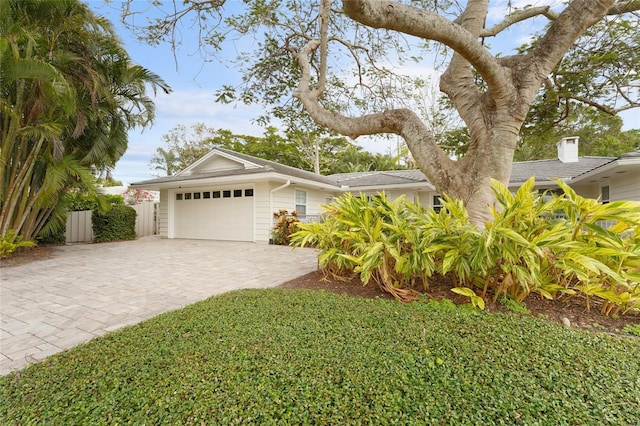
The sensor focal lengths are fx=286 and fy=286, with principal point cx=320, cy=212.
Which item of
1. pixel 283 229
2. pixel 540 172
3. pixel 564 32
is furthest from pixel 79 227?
pixel 540 172

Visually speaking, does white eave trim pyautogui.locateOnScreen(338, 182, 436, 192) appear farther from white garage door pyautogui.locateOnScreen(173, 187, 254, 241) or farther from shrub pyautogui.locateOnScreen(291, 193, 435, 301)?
shrub pyautogui.locateOnScreen(291, 193, 435, 301)

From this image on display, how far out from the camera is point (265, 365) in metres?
1.96

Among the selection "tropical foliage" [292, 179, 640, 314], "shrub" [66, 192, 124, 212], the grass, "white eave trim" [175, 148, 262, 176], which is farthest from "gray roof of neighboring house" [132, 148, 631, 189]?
the grass

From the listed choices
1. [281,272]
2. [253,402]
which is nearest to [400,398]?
[253,402]

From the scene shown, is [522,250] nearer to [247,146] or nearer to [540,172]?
[540,172]

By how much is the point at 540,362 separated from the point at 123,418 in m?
2.60

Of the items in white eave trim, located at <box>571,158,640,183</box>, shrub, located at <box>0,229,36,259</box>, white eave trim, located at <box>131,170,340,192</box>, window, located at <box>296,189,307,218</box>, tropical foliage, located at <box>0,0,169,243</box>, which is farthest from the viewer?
window, located at <box>296,189,307,218</box>

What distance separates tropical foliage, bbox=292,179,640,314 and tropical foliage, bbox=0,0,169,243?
6.99 m

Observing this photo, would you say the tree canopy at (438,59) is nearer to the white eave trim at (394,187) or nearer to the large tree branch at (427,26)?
the large tree branch at (427,26)

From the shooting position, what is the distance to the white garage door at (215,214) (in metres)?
10.9

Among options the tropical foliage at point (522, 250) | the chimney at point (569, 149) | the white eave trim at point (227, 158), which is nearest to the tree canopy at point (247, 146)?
the white eave trim at point (227, 158)

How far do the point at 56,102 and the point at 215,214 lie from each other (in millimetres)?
6180

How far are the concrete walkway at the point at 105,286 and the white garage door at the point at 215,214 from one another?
2879 mm

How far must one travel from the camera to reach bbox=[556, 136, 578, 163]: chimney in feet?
39.7
